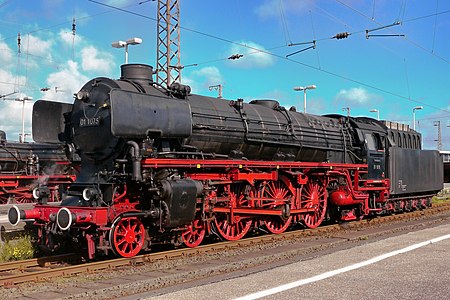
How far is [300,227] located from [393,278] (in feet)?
29.6

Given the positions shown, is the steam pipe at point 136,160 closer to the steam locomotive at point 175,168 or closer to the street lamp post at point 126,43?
the steam locomotive at point 175,168

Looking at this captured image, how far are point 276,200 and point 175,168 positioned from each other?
3.93 metres

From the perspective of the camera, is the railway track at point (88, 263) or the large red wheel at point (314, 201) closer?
the railway track at point (88, 263)

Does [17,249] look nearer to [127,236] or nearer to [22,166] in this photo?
[127,236]

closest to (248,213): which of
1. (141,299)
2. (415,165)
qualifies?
(141,299)

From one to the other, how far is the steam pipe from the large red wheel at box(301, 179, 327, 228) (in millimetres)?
6573

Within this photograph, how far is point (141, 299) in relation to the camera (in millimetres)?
6422

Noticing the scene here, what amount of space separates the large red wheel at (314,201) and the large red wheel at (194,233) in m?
4.16

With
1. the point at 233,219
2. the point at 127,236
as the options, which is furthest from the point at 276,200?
the point at 127,236

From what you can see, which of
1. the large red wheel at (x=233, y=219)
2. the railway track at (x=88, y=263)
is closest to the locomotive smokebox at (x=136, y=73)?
the large red wheel at (x=233, y=219)

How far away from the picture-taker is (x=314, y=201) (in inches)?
586

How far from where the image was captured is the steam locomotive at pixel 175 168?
31.6 ft

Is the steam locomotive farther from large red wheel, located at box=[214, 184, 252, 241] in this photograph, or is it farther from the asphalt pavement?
the asphalt pavement

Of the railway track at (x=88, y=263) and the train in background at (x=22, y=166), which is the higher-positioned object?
the train in background at (x=22, y=166)
